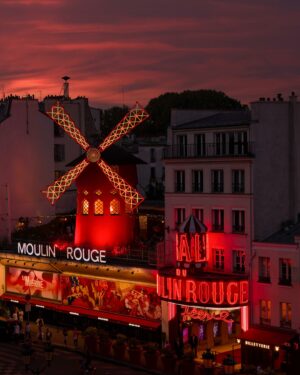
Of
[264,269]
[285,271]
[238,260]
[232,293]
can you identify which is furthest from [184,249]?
[285,271]

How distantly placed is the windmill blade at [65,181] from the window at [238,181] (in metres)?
12.6

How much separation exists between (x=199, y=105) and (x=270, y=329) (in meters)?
67.2

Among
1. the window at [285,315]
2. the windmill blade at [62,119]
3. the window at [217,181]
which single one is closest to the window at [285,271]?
the window at [285,315]

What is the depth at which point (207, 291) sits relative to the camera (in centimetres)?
4356

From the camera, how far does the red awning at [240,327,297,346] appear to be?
134ft

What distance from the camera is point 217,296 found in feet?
142

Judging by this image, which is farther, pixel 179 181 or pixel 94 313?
pixel 94 313

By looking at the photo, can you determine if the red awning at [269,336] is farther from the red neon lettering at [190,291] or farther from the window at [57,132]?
the window at [57,132]

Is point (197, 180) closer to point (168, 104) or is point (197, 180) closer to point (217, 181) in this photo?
point (217, 181)

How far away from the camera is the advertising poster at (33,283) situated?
183 ft

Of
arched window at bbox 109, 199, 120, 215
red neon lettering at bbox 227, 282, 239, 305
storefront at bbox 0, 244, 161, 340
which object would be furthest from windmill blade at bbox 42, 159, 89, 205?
red neon lettering at bbox 227, 282, 239, 305

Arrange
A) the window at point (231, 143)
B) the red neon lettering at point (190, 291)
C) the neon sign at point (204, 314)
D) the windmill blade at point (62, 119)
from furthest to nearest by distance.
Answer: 1. the windmill blade at point (62, 119)
2. the neon sign at point (204, 314)
3. the window at point (231, 143)
4. the red neon lettering at point (190, 291)

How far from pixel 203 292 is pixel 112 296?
30.0ft

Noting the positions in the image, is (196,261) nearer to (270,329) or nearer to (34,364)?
(270,329)
